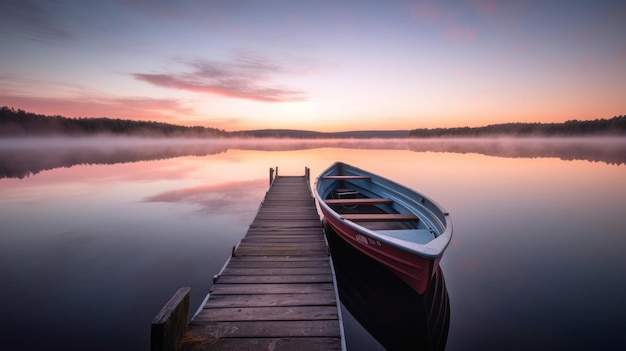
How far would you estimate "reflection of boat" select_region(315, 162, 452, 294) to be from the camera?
4727 millimetres

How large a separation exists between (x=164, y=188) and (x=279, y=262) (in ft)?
50.6

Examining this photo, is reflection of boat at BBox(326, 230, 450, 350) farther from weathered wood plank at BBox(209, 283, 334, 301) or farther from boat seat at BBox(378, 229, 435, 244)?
weathered wood plank at BBox(209, 283, 334, 301)

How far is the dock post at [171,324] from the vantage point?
110 inches

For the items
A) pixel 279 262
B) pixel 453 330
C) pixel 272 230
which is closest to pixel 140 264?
pixel 272 230

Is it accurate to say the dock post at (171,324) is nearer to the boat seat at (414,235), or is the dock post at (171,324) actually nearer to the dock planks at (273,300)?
the dock planks at (273,300)

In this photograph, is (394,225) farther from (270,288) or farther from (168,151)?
(168,151)

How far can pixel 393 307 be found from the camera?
18.9ft

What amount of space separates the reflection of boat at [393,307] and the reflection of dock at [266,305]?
49.2 inches

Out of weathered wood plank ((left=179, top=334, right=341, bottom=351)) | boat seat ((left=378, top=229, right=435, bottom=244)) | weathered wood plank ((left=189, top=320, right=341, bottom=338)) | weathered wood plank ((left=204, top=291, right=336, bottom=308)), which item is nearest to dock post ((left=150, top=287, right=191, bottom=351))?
weathered wood plank ((left=179, top=334, right=341, bottom=351))

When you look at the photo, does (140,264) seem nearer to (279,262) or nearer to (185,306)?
(279,262)

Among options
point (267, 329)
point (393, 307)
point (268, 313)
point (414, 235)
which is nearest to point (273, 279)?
point (268, 313)

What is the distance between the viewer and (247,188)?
19266mm

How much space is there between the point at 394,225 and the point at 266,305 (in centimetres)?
522

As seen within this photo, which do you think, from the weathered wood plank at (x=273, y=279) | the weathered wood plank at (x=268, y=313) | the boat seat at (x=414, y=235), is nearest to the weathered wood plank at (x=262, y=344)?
the weathered wood plank at (x=268, y=313)
